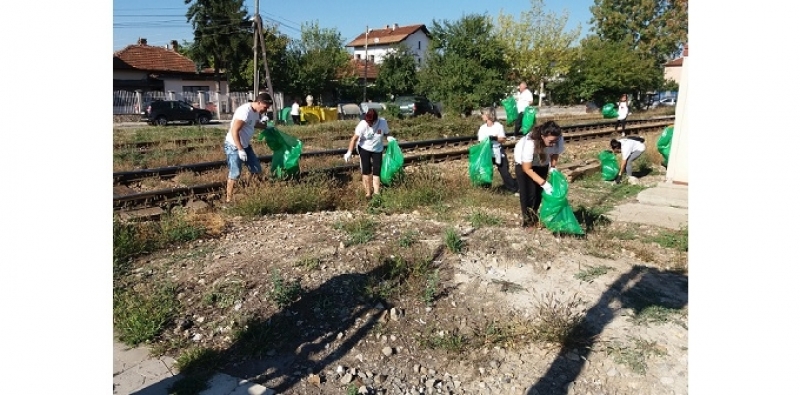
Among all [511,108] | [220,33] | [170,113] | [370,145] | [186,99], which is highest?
[220,33]

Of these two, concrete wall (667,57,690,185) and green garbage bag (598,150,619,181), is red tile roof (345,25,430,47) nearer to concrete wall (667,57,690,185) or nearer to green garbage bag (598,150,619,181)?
green garbage bag (598,150,619,181)

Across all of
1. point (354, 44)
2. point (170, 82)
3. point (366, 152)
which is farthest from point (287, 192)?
point (354, 44)

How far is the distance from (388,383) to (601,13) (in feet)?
197

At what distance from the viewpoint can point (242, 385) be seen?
3342mm

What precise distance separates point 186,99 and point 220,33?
6544 millimetres

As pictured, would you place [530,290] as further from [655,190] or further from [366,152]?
[655,190]

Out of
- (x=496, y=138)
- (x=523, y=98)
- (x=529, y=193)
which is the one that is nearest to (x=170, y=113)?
(x=523, y=98)

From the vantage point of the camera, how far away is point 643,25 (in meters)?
55.4

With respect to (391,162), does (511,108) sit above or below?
above

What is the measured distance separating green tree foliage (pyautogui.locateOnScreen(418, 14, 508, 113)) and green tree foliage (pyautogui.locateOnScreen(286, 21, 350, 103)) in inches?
363

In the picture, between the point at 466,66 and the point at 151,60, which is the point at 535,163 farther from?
the point at 151,60

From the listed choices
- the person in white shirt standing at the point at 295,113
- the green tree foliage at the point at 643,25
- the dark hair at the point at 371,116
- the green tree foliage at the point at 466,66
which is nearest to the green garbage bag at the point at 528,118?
the dark hair at the point at 371,116

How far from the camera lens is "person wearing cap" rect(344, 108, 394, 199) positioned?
25.5 ft
